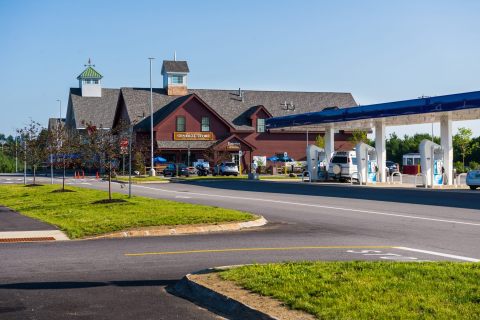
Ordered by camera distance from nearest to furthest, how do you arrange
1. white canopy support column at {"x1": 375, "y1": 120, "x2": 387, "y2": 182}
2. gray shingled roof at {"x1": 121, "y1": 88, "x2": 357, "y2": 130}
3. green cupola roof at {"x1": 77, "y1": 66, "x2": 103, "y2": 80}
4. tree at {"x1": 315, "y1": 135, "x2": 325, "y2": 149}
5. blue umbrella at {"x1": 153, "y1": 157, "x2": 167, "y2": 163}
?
white canopy support column at {"x1": 375, "y1": 120, "x2": 387, "y2": 182}
blue umbrella at {"x1": 153, "y1": 157, "x2": 167, "y2": 163}
tree at {"x1": 315, "y1": 135, "x2": 325, "y2": 149}
gray shingled roof at {"x1": 121, "y1": 88, "x2": 357, "y2": 130}
green cupola roof at {"x1": 77, "y1": 66, "x2": 103, "y2": 80}

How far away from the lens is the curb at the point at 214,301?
27.4ft

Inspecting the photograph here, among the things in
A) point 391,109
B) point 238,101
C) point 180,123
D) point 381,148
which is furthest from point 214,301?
point 238,101

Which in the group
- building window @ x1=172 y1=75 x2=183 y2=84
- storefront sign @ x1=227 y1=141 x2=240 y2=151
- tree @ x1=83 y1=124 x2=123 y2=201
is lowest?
tree @ x1=83 y1=124 x2=123 y2=201

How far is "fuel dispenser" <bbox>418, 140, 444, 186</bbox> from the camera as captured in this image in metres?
45.0

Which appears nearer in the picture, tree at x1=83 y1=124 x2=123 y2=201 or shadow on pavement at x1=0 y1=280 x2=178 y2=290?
shadow on pavement at x1=0 y1=280 x2=178 y2=290

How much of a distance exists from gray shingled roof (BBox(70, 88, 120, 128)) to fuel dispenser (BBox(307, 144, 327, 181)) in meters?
42.8

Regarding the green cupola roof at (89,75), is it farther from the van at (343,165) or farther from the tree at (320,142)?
the van at (343,165)

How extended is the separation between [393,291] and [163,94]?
8210 cm

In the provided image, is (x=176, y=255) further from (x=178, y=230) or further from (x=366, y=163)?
(x=366, y=163)

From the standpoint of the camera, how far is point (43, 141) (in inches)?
1922

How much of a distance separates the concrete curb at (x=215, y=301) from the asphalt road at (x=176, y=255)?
0.64ft

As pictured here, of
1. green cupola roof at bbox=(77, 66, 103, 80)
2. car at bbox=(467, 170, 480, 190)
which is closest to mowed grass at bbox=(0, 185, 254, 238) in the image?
car at bbox=(467, 170, 480, 190)

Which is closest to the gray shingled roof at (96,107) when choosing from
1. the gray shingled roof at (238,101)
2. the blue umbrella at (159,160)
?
the gray shingled roof at (238,101)

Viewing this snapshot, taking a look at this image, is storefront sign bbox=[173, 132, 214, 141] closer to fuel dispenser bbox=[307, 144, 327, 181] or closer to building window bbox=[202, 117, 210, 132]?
building window bbox=[202, 117, 210, 132]
